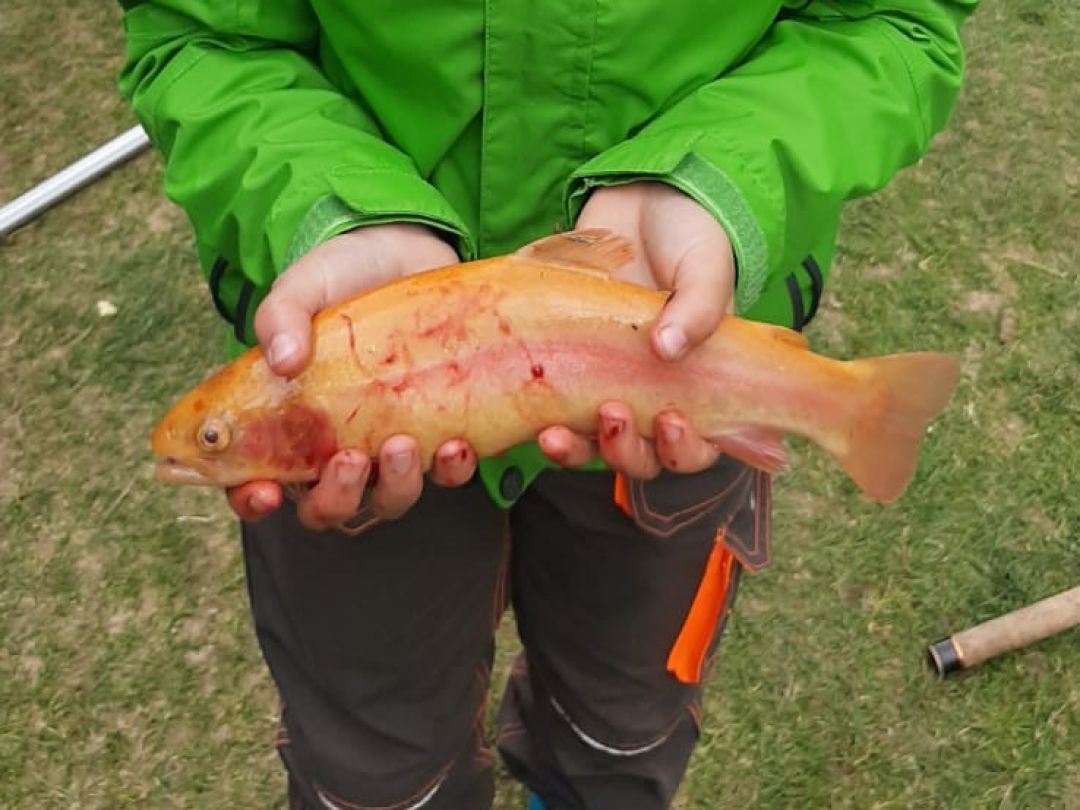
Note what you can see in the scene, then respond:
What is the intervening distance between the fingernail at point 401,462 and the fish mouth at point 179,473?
15 cm

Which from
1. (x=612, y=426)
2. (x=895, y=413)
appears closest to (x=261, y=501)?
(x=612, y=426)

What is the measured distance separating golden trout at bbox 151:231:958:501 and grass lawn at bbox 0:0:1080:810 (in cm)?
108

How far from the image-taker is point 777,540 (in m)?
2.28

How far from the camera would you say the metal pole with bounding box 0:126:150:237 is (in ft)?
8.71

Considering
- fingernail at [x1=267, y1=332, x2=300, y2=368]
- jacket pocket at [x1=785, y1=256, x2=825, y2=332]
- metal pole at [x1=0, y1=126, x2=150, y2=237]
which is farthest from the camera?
metal pole at [x1=0, y1=126, x2=150, y2=237]

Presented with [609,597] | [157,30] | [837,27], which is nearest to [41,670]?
[609,597]

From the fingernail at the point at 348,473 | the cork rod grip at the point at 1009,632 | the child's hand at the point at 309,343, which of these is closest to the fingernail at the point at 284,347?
the child's hand at the point at 309,343

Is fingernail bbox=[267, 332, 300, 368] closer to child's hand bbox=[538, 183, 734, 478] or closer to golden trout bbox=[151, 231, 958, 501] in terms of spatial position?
golden trout bbox=[151, 231, 958, 501]

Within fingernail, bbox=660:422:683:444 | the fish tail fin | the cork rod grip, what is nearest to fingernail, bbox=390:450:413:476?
fingernail, bbox=660:422:683:444

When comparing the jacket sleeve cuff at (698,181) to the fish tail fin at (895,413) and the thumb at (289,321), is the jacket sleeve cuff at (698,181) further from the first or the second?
the thumb at (289,321)

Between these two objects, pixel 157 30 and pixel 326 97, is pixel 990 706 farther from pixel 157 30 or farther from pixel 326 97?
pixel 157 30

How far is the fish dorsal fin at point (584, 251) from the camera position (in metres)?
1.05

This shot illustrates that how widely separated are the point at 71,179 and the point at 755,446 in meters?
2.01

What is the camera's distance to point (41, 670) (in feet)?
6.90
